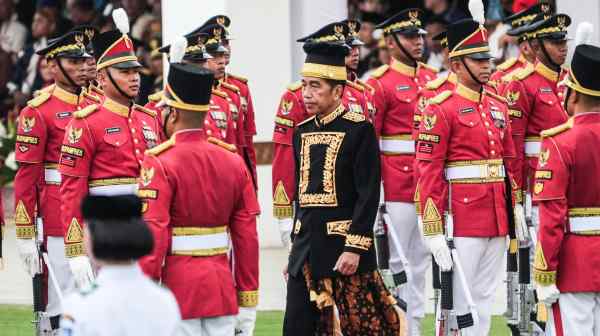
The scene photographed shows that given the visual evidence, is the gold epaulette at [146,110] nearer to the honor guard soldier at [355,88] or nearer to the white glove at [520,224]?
the honor guard soldier at [355,88]

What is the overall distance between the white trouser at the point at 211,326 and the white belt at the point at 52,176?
2.72 meters

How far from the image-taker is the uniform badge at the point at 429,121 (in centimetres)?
970

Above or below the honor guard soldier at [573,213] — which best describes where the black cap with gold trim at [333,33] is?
above

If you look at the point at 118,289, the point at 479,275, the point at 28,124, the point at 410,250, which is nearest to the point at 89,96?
the point at 28,124

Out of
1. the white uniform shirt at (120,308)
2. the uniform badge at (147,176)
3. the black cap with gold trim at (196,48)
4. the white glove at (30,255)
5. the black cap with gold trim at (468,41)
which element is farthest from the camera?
the black cap with gold trim at (196,48)

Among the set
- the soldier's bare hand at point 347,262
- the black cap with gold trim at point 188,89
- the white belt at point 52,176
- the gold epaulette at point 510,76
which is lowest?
the soldier's bare hand at point 347,262

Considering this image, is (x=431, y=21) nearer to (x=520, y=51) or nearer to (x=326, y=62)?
(x=520, y=51)

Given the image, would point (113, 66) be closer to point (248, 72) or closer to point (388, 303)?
point (388, 303)

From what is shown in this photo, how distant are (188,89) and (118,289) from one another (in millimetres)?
2481

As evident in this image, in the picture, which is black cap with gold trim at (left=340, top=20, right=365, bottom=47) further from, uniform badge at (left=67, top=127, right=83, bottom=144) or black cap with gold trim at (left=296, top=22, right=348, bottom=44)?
uniform badge at (left=67, top=127, right=83, bottom=144)

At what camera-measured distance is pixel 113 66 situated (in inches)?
375

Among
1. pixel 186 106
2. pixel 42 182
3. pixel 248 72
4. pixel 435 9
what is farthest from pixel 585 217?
pixel 435 9

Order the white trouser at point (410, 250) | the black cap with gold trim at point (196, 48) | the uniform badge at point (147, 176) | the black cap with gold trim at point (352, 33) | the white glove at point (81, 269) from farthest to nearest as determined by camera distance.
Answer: the black cap with gold trim at point (352, 33)
the white trouser at point (410, 250)
the black cap with gold trim at point (196, 48)
the white glove at point (81, 269)
the uniform badge at point (147, 176)

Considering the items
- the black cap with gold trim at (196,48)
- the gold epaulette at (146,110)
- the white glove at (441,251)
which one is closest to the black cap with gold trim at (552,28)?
the black cap with gold trim at (196,48)
